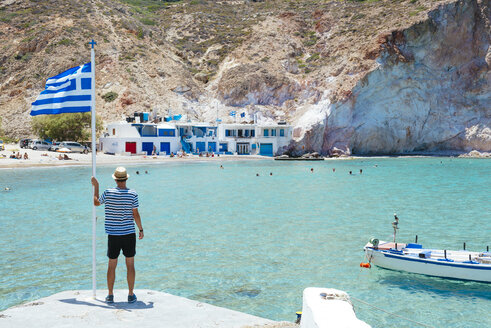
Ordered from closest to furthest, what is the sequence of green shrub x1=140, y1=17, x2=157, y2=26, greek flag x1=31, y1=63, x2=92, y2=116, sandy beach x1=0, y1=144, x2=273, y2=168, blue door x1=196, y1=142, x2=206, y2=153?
greek flag x1=31, y1=63, x2=92, y2=116, sandy beach x1=0, y1=144, x2=273, y2=168, blue door x1=196, y1=142, x2=206, y2=153, green shrub x1=140, y1=17, x2=157, y2=26

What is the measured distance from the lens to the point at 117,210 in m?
7.83

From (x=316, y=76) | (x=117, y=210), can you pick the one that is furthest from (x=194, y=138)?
(x=117, y=210)

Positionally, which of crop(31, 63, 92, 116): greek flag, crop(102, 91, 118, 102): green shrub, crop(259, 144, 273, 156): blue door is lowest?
crop(259, 144, 273, 156): blue door

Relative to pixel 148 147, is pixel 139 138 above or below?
above

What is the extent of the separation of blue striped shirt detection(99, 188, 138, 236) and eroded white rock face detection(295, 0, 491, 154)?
7070 centimetres

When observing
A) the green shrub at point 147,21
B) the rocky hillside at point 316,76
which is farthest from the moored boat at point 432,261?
the green shrub at point 147,21

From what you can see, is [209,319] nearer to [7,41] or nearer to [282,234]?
[282,234]

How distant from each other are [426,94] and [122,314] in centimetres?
8283

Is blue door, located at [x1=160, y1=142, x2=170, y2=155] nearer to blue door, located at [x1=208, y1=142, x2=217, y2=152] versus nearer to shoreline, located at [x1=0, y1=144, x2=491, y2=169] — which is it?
shoreline, located at [x1=0, y1=144, x2=491, y2=169]

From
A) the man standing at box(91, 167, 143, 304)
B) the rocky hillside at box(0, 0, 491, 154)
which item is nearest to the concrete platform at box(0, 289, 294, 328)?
the man standing at box(91, 167, 143, 304)

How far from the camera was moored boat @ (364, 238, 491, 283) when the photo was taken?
1254cm

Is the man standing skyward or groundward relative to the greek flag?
groundward

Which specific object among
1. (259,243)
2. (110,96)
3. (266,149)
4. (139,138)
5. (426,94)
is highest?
(426,94)

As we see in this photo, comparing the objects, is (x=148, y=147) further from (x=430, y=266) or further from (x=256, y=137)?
(x=430, y=266)
